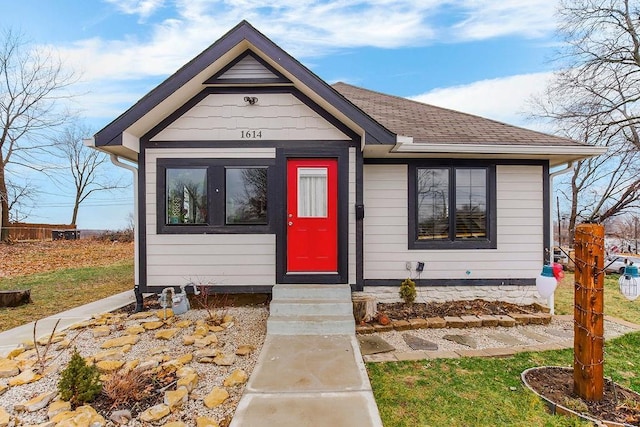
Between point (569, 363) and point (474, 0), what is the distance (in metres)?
9.14

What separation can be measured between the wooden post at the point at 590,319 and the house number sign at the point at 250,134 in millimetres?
4437

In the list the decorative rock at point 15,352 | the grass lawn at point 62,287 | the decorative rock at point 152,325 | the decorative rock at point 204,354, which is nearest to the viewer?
the decorative rock at point 204,354

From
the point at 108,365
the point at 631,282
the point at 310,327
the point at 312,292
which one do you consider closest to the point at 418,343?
the point at 310,327

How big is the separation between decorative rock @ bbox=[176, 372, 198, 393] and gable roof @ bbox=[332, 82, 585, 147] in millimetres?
4603

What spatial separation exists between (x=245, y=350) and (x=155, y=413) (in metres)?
1.33

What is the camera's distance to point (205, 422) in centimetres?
256

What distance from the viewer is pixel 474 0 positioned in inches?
350

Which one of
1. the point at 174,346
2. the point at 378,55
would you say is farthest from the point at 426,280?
the point at 378,55

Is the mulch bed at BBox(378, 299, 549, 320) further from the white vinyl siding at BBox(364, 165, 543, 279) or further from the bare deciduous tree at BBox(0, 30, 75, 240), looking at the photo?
the bare deciduous tree at BBox(0, 30, 75, 240)

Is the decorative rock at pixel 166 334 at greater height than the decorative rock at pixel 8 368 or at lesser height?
greater

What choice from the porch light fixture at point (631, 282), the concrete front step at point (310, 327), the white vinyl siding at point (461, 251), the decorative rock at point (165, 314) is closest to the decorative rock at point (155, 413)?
the concrete front step at point (310, 327)

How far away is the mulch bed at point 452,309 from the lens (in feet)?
17.7

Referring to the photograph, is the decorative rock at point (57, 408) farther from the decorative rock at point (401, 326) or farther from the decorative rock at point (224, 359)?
the decorative rock at point (401, 326)

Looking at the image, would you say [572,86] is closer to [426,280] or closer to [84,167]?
[426,280]
